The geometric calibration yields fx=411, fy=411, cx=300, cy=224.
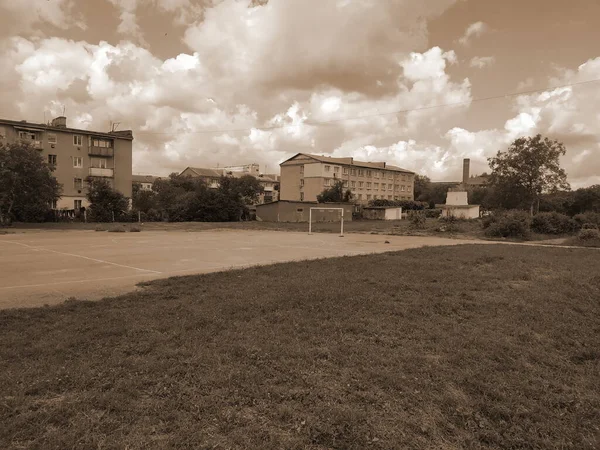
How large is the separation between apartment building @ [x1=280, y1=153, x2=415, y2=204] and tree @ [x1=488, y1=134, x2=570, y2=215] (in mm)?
35896

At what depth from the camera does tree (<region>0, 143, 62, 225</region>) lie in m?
38.8

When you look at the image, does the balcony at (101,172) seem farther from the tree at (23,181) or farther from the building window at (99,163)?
the tree at (23,181)

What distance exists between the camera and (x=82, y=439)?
3207mm

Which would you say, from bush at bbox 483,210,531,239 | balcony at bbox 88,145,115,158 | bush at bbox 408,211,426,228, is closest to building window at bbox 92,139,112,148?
balcony at bbox 88,145,115,158

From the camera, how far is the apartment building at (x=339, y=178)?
9225 centimetres

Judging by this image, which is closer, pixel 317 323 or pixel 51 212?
pixel 317 323

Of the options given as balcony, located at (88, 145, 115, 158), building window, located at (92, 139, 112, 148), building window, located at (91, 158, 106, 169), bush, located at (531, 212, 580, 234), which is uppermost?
building window, located at (92, 139, 112, 148)

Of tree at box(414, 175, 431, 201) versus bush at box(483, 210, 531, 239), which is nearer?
bush at box(483, 210, 531, 239)

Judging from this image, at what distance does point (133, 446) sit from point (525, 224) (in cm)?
3305

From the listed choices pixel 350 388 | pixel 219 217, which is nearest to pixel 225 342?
pixel 350 388

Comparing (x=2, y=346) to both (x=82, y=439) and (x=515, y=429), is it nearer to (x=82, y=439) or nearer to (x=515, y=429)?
(x=82, y=439)

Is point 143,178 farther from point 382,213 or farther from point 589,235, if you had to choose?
point 589,235

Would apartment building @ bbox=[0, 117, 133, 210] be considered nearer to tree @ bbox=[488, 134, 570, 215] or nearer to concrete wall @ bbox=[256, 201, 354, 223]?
concrete wall @ bbox=[256, 201, 354, 223]

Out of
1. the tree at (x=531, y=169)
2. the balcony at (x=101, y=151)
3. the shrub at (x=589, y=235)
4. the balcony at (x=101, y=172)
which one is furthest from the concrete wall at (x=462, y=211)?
the balcony at (x=101, y=151)
